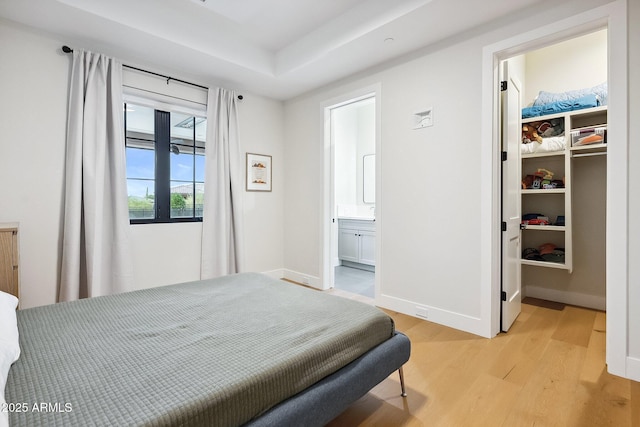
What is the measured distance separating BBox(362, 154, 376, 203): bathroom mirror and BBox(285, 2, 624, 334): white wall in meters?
2.13

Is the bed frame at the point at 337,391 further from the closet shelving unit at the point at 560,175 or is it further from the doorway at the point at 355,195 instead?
the doorway at the point at 355,195

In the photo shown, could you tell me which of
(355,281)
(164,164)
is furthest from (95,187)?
(355,281)

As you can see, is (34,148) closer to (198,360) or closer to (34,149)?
(34,149)

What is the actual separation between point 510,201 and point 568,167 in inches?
42.1

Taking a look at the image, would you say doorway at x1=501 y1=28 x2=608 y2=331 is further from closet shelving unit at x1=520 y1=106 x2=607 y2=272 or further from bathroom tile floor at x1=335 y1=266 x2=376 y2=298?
bathroom tile floor at x1=335 y1=266 x2=376 y2=298

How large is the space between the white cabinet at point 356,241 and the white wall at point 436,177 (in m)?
1.69

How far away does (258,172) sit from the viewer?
417cm

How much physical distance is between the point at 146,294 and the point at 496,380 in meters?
2.31

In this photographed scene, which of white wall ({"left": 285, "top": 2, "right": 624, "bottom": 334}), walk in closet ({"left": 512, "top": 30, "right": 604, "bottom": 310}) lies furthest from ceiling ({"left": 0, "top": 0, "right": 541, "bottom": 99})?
walk in closet ({"left": 512, "top": 30, "right": 604, "bottom": 310})

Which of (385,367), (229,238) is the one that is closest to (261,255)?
(229,238)

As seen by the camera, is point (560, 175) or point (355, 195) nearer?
point (560, 175)

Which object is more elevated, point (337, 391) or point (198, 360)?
point (198, 360)

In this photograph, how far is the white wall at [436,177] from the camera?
8.56 ft

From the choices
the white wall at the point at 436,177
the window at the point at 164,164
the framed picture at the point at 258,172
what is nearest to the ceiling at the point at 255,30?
the white wall at the point at 436,177
